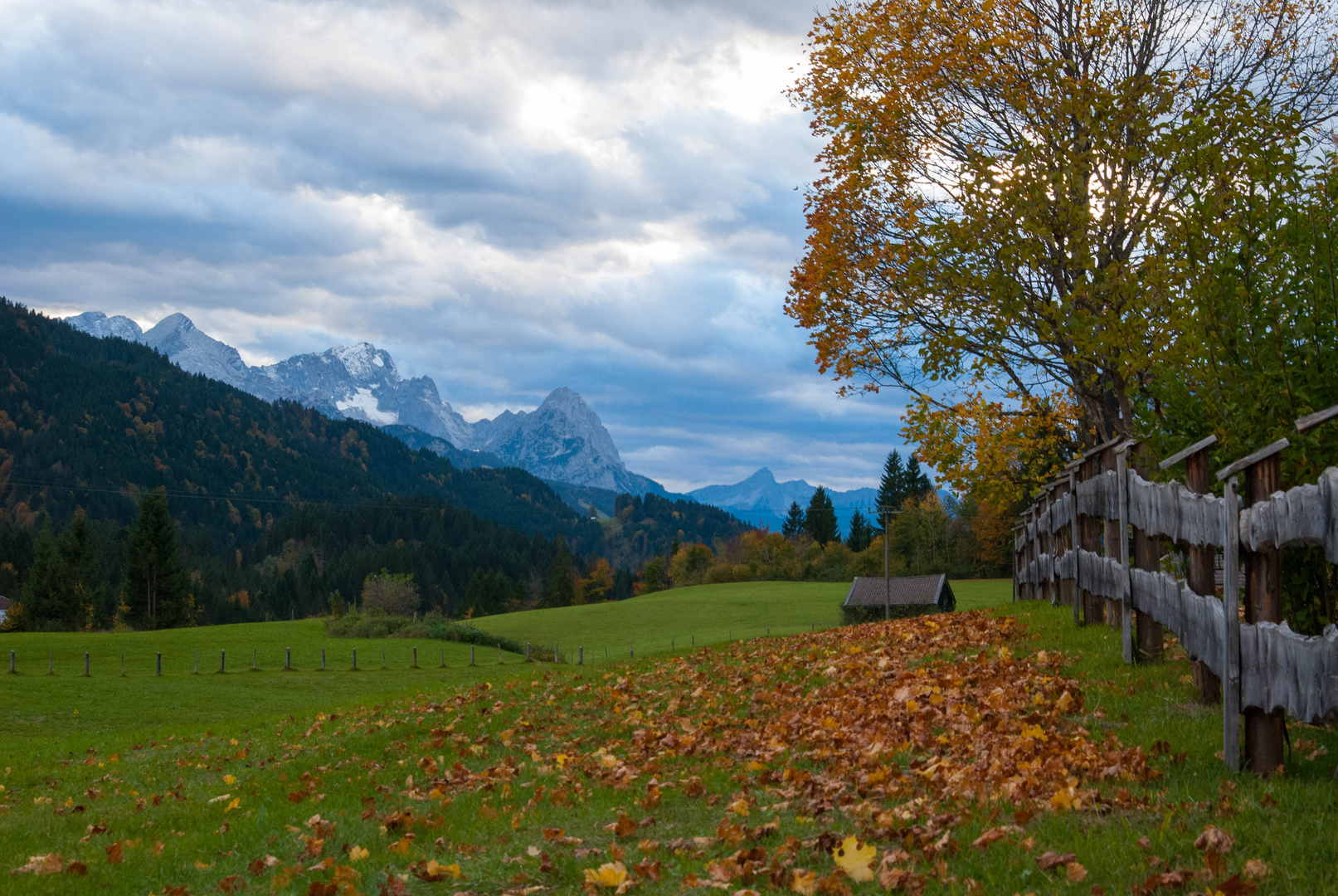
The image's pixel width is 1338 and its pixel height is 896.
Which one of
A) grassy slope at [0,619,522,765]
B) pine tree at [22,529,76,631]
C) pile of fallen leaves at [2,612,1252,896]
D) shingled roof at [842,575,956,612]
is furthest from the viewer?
pine tree at [22,529,76,631]

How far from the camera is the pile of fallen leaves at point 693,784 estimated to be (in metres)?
5.02

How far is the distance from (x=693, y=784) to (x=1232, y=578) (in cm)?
371

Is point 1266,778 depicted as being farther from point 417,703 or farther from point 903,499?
point 903,499

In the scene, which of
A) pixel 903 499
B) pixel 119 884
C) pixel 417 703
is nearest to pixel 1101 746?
pixel 119 884

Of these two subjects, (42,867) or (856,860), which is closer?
(856,860)

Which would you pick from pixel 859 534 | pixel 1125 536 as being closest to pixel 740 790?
pixel 1125 536

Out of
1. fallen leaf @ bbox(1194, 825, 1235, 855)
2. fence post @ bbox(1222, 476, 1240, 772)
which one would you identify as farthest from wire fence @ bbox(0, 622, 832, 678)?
fallen leaf @ bbox(1194, 825, 1235, 855)

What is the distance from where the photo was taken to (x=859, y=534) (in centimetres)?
14388

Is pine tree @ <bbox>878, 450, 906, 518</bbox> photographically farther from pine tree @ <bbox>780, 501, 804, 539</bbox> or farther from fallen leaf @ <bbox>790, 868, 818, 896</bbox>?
fallen leaf @ <bbox>790, 868, 818, 896</bbox>

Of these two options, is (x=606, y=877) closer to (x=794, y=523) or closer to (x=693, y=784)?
(x=693, y=784)

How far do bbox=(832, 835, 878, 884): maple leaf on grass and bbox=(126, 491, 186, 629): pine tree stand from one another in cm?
10020

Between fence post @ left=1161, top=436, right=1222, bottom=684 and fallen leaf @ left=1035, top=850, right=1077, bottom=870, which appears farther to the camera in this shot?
fence post @ left=1161, top=436, right=1222, bottom=684

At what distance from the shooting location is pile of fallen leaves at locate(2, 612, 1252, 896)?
502 cm

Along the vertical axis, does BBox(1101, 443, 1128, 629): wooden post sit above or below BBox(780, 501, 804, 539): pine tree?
below
